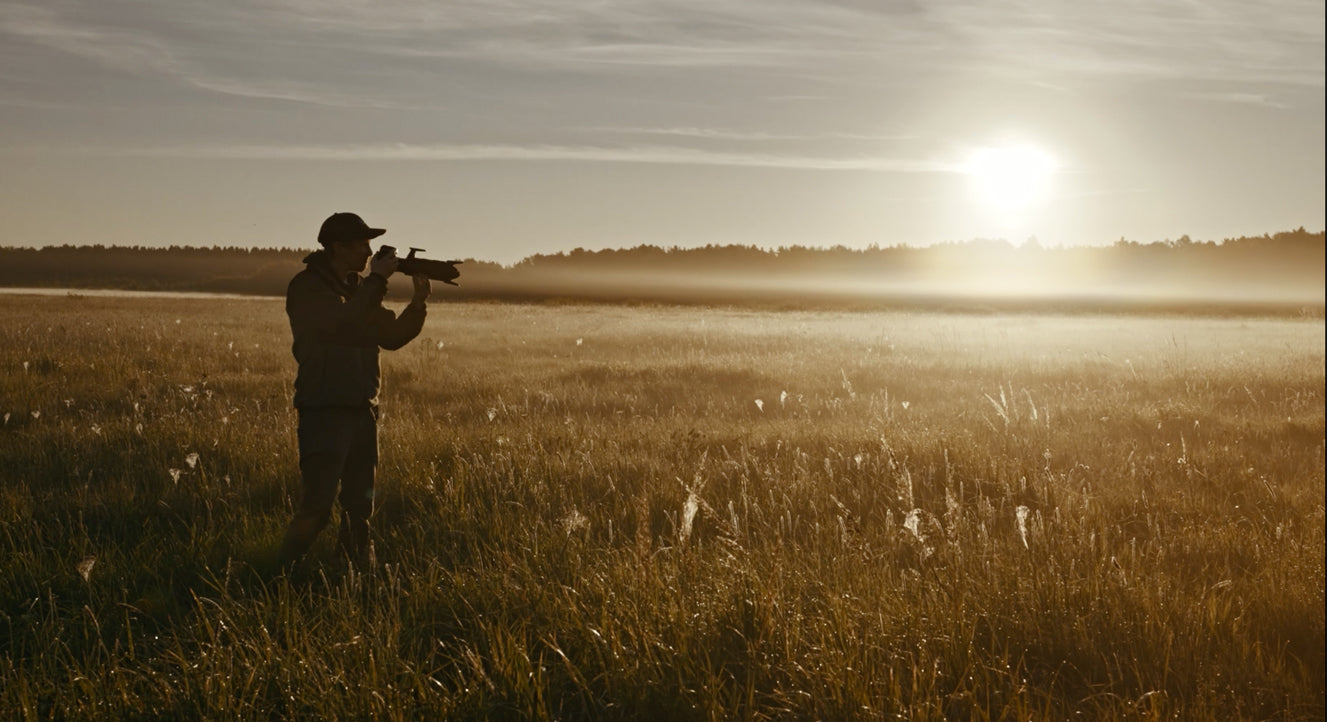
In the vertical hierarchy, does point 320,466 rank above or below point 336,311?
below

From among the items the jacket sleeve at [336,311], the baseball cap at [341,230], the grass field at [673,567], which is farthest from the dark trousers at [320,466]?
the baseball cap at [341,230]

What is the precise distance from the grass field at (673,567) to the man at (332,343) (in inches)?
17.9

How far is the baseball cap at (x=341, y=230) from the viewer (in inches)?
197

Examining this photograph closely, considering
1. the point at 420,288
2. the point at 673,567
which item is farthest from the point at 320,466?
the point at 673,567

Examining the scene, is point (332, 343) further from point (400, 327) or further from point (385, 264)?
point (385, 264)

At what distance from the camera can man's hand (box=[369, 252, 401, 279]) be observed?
16.2ft

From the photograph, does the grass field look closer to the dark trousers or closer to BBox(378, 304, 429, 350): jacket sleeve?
the dark trousers

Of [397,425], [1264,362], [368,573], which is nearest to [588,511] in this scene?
[368,573]

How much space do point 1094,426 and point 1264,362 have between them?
9.86 m

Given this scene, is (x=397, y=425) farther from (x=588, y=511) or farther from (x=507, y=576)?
(x=507, y=576)

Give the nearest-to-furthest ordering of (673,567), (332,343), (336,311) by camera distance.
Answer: (673,567)
(336,311)
(332,343)

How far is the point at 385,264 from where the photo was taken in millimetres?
4969

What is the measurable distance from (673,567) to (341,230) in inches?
101

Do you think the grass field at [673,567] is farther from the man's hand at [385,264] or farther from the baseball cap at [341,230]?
the baseball cap at [341,230]
